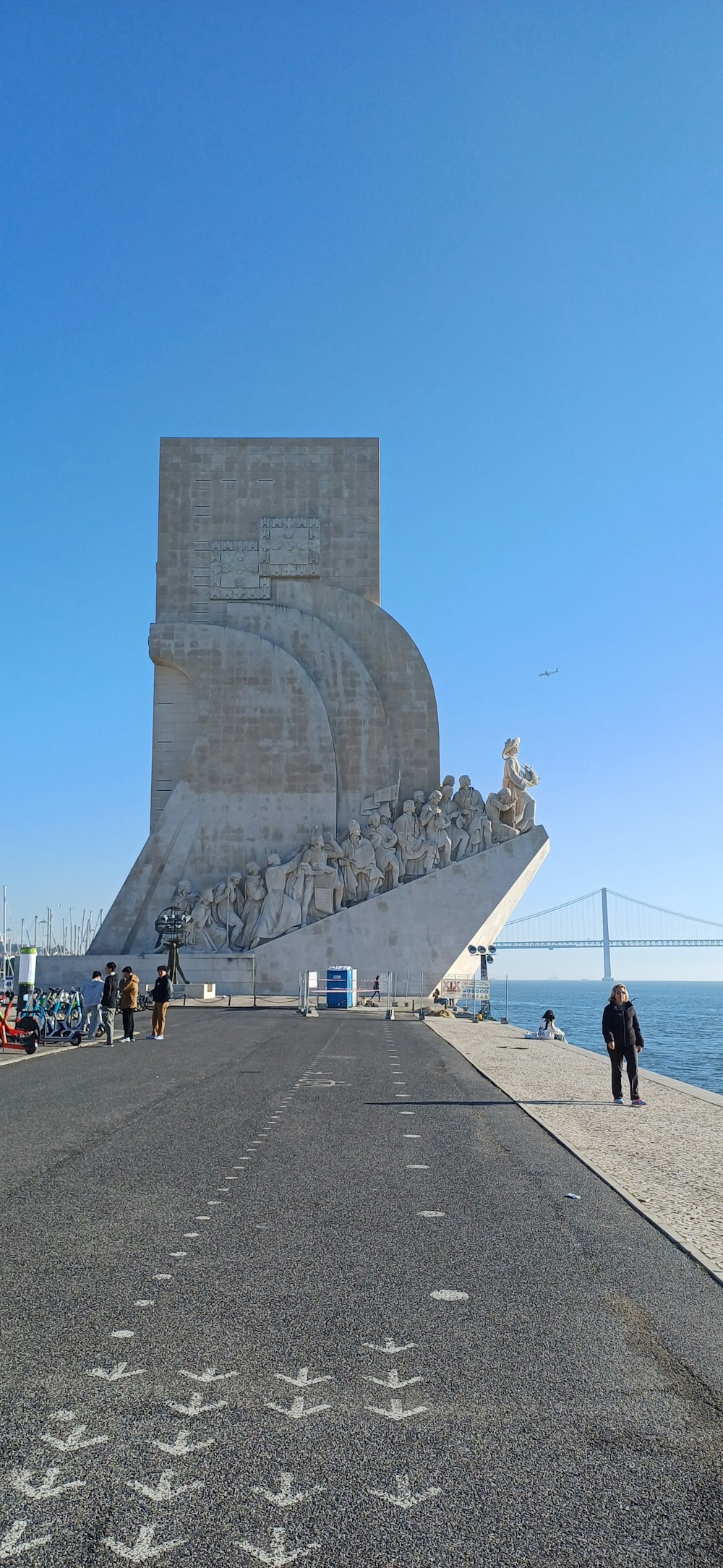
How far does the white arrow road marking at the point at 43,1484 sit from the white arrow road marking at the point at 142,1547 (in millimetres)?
160

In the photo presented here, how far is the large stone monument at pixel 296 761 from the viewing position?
73.7 feet

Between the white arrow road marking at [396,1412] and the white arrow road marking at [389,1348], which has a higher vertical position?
the white arrow road marking at [396,1412]

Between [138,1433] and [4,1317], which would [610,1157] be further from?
[138,1433]

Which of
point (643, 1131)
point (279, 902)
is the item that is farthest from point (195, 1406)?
point (279, 902)

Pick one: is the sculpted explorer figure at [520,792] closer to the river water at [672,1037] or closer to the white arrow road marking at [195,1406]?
the river water at [672,1037]

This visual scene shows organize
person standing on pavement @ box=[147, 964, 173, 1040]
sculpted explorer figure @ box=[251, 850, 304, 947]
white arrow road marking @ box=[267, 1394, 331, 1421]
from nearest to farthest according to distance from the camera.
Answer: white arrow road marking @ box=[267, 1394, 331, 1421], person standing on pavement @ box=[147, 964, 173, 1040], sculpted explorer figure @ box=[251, 850, 304, 947]

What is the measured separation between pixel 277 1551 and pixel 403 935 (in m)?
20.7

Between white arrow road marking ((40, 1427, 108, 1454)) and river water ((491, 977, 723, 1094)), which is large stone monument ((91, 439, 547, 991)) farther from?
white arrow road marking ((40, 1427, 108, 1454))

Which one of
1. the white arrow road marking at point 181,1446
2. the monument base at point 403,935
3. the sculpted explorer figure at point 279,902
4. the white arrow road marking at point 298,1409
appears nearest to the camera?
the white arrow road marking at point 181,1446

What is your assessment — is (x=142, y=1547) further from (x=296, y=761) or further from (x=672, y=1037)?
(x=672, y=1037)

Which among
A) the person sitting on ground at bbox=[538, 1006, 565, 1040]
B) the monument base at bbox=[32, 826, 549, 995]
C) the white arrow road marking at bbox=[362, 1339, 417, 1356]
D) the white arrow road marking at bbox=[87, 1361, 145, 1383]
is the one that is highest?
the monument base at bbox=[32, 826, 549, 995]

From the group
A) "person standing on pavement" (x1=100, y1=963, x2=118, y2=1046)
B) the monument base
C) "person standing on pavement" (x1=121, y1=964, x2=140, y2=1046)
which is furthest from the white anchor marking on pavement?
the monument base

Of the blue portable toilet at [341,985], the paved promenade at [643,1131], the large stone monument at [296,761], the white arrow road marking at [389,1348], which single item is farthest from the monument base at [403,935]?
the white arrow road marking at [389,1348]

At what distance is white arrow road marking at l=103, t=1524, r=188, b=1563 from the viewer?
1.71 meters
